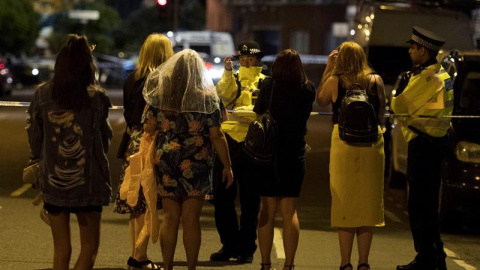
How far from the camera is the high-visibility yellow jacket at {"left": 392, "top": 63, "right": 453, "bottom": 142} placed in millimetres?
9516

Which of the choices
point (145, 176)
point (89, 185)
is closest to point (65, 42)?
point (89, 185)

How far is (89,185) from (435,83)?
128 inches

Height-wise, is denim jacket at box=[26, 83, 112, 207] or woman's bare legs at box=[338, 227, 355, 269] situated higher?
denim jacket at box=[26, 83, 112, 207]

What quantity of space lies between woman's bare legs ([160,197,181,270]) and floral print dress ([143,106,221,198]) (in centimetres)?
10

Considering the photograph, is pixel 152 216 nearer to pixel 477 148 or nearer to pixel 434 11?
pixel 477 148

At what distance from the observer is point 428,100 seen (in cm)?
953

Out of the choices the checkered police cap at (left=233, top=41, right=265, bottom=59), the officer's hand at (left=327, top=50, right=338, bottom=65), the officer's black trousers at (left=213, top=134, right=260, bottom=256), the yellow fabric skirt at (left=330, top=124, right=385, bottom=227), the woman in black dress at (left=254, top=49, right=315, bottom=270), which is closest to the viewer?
the yellow fabric skirt at (left=330, top=124, right=385, bottom=227)

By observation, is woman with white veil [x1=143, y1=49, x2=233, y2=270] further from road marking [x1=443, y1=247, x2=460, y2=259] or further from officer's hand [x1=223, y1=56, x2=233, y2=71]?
road marking [x1=443, y1=247, x2=460, y2=259]

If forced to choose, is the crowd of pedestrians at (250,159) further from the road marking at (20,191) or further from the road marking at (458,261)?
the road marking at (20,191)

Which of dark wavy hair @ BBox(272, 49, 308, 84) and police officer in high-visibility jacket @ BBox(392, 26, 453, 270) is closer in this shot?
dark wavy hair @ BBox(272, 49, 308, 84)

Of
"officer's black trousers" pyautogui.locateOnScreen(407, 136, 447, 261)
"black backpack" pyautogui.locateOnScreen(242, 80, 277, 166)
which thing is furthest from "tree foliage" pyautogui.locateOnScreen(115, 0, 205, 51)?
"black backpack" pyautogui.locateOnScreen(242, 80, 277, 166)

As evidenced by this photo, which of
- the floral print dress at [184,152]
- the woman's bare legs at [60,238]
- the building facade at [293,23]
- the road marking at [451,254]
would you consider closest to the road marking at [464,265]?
the road marking at [451,254]

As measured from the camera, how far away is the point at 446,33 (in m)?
22.6

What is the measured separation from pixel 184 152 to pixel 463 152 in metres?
4.47
